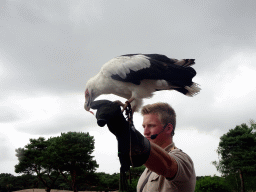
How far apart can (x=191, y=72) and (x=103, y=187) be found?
94.6ft

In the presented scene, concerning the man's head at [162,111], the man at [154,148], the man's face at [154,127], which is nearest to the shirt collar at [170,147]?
the man at [154,148]

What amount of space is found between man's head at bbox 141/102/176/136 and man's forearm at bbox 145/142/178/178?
827 mm

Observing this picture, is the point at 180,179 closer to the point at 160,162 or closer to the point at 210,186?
the point at 160,162

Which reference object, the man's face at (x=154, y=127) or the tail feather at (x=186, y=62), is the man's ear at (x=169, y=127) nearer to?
the man's face at (x=154, y=127)

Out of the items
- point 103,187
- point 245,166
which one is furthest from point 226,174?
point 103,187

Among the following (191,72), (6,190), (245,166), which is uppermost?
(191,72)

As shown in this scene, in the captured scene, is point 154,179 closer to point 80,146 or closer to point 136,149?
point 136,149

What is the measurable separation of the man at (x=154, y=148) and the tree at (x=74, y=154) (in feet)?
83.3

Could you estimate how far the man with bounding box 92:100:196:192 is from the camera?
5.85 ft

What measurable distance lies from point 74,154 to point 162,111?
2660 centimetres

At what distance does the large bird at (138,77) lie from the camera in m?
3.08

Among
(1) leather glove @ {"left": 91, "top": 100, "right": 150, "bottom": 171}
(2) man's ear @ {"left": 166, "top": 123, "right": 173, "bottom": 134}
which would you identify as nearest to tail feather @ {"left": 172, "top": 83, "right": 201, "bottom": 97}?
(2) man's ear @ {"left": 166, "top": 123, "right": 173, "bottom": 134}

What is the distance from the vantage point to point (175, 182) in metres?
2.26

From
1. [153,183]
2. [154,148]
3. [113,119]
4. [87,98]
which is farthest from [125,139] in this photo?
[87,98]
